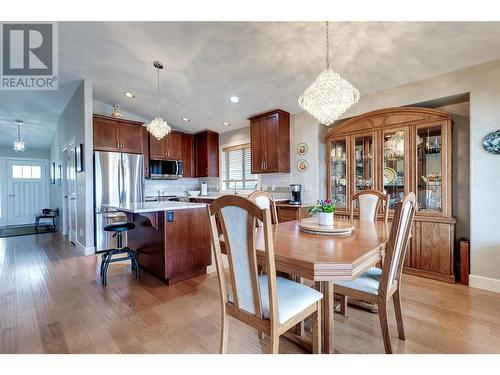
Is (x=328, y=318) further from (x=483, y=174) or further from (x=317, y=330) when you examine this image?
(x=483, y=174)

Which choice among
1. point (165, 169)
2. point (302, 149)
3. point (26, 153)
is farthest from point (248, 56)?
point (26, 153)

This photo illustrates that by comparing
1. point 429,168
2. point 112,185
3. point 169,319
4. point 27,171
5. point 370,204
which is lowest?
point 169,319

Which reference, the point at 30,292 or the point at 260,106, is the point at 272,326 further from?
the point at 260,106

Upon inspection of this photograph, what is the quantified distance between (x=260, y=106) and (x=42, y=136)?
6.91 meters

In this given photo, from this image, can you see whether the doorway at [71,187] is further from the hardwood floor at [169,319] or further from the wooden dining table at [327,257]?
the wooden dining table at [327,257]

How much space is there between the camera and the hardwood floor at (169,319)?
1657 mm

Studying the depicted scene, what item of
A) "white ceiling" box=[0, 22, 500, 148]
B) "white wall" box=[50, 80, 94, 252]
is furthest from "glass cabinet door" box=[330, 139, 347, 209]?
"white wall" box=[50, 80, 94, 252]

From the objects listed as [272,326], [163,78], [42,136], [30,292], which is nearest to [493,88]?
[272,326]

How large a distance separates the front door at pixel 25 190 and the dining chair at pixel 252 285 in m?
9.02

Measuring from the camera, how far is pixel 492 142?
2459 millimetres

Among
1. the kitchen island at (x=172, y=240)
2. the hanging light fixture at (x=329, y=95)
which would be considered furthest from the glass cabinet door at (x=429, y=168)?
the kitchen island at (x=172, y=240)

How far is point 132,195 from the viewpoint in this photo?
4648 millimetres

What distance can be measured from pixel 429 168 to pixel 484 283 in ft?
4.44

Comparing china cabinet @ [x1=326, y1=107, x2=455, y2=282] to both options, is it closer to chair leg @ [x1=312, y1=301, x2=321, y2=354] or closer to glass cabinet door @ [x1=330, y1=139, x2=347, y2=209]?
glass cabinet door @ [x1=330, y1=139, x2=347, y2=209]
